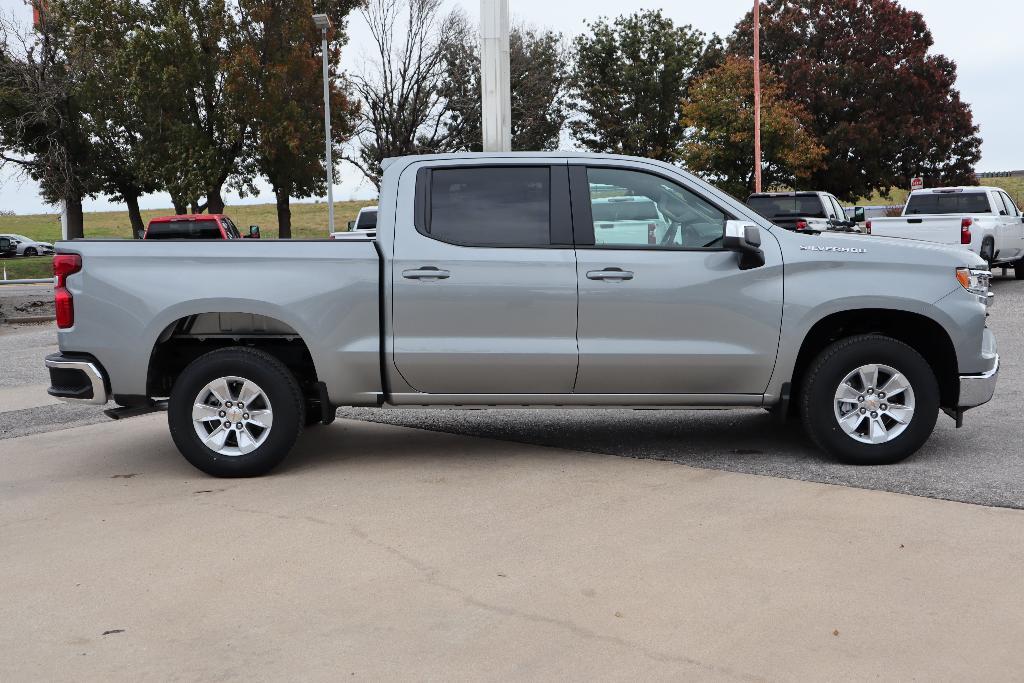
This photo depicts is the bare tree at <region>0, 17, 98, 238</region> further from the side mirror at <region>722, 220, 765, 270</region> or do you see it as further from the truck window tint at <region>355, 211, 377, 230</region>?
the side mirror at <region>722, 220, 765, 270</region>

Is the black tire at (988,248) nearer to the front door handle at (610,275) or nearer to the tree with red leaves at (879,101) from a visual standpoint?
the front door handle at (610,275)

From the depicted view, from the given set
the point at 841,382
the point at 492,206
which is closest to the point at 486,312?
the point at 492,206

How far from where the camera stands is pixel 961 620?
162 inches

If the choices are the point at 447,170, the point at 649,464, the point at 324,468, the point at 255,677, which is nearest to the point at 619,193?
the point at 447,170

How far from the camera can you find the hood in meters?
6.66

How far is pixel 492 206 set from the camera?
6.80 metres

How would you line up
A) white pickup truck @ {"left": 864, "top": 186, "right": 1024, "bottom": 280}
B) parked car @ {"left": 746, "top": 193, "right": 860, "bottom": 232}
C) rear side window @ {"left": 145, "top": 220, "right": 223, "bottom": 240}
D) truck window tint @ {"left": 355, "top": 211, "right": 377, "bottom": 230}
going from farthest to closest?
1. truck window tint @ {"left": 355, "top": 211, "right": 377, "bottom": 230}
2. rear side window @ {"left": 145, "top": 220, "right": 223, "bottom": 240}
3. parked car @ {"left": 746, "top": 193, "right": 860, "bottom": 232}
4. white pickup truck @ {"left": 864, "top": 186, "right": 1024, "bottom": 280}

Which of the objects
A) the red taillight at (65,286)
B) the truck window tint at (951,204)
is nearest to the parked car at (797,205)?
the truck window tint at (951,204)

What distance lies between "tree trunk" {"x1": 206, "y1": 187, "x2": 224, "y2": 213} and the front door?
123 feet

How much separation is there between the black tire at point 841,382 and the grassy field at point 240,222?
Result: 57440mm

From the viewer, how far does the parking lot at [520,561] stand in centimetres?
386

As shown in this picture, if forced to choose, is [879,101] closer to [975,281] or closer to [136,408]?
[975,281]

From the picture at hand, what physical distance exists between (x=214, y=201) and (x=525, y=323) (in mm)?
38328

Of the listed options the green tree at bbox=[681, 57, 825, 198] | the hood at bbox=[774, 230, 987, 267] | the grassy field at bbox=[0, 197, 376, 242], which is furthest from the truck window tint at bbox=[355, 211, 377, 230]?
the grassy field at bbox=[0, 197, 376, 242]
